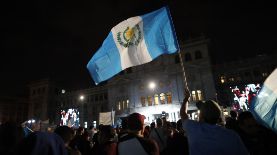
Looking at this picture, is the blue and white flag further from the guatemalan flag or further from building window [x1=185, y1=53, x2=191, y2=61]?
building window [x1=185, y1=53, x2=191, y2=61]

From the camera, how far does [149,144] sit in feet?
11.7

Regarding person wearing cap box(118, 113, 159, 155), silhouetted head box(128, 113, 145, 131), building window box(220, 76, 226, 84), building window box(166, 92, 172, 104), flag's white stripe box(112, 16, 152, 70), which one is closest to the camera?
person wearing cap box(118, 113, 159, 155)

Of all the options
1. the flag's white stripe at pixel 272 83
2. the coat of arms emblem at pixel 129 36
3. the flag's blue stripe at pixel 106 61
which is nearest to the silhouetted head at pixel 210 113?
the flag's white stripe at pixel 272 83

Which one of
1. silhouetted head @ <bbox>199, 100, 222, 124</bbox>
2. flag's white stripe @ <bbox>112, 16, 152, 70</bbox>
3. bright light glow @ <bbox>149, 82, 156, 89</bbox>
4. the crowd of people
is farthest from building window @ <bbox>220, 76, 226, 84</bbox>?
silhouetted head @ <bbox>199, 100, 222, 124</bbox>

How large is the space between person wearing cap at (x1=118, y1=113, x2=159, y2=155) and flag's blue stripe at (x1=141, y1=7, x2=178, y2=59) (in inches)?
130

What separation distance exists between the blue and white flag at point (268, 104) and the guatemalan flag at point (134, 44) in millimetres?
3499

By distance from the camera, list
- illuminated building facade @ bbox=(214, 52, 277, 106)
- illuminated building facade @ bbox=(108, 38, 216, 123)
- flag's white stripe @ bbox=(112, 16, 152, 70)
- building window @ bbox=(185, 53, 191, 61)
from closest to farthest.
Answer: flag's white stripe @ bbox=(112, 16, 152, 70), illuminated building facade @ bbox=(214, 52, 277, 106), illuminated building facade @ bbox=(108, 38, 216, 123), building window @ bbox=(185, 53, 191, 61)

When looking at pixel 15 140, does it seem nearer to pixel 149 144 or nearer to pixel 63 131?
pixel 63 131

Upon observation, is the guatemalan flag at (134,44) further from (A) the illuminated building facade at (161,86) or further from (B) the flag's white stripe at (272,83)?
(A) the illuminated building facade at (161,86)

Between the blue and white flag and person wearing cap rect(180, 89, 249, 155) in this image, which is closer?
person wearing cap rect(180, 89, 249, 155)

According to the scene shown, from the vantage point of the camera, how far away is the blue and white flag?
3225mm

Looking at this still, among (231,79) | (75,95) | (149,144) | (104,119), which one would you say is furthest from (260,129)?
(75,95)

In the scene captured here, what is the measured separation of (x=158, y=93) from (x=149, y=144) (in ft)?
128

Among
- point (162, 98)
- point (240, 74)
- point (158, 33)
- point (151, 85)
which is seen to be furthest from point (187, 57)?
point (158, 33)
